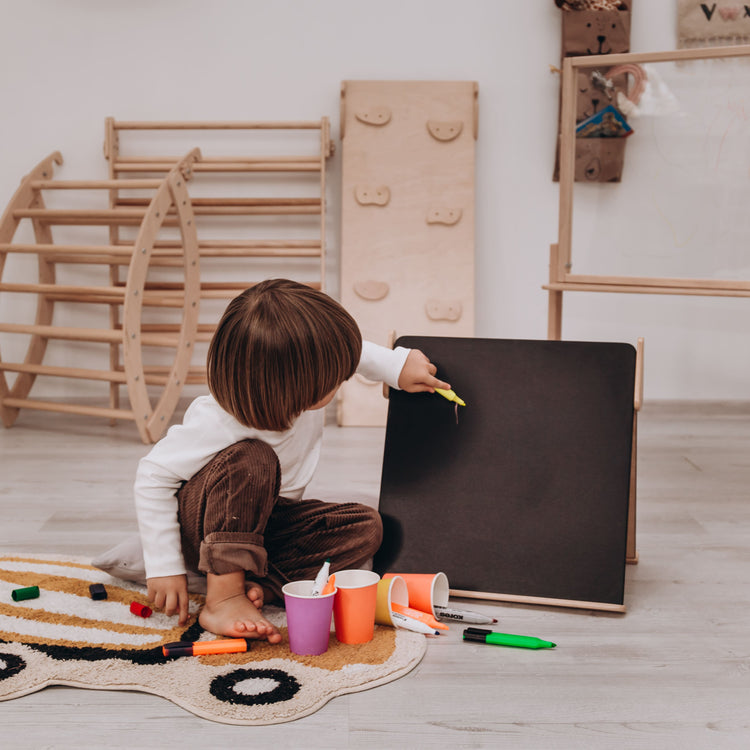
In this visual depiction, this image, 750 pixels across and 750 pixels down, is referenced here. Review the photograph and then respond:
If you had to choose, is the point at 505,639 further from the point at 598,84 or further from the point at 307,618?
the point at 598,84

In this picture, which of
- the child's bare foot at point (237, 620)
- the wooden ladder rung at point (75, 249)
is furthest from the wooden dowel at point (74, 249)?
the child's bare foot at point (237, 620)

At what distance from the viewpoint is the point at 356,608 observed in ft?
3.62

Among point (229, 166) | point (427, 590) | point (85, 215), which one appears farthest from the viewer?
point (229, 166)

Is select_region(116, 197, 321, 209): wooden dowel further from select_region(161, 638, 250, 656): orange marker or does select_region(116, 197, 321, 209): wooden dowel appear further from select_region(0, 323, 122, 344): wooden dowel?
select_region(161, 638, 250, 656): orange marker

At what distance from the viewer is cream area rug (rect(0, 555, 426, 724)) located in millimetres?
990

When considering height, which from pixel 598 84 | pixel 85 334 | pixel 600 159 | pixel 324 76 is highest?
pixel 324 76

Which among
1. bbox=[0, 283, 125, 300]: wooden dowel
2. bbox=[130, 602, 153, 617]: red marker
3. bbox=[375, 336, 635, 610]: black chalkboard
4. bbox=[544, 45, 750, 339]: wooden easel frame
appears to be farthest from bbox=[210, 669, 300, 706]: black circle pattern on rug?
bbox=[0, 283, 125, 300]: wooden dowel

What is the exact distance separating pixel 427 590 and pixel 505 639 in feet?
0.43

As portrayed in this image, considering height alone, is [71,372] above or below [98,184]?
below

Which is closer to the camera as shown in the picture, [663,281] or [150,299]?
[663,281]

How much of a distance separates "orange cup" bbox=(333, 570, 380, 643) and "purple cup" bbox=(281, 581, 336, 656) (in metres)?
0.03

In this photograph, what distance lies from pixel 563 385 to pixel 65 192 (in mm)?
2029

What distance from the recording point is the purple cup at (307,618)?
1051 millimetres

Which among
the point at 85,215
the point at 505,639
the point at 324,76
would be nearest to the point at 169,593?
the point at 505,639
